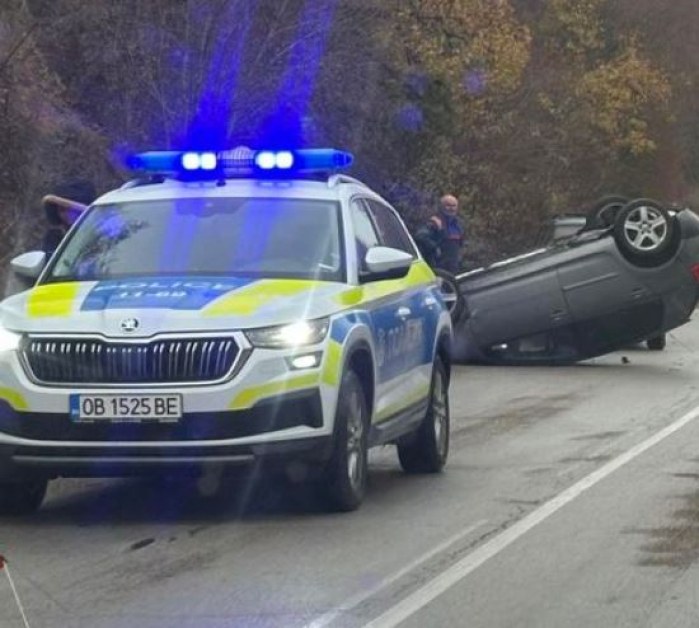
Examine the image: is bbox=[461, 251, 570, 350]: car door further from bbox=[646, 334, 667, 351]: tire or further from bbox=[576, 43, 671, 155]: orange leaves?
bbox=[576, 43, 671, 155]: orange leaves

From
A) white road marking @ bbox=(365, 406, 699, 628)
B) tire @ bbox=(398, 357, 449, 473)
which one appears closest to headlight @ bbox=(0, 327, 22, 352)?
white road marking @ bbox=(365, 406, 699, 628)

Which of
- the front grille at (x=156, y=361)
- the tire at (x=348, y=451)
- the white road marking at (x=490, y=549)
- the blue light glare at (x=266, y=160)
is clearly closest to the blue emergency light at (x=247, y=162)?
the blue light glare at (x=266, y=160)

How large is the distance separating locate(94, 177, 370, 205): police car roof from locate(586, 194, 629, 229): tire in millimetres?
10120

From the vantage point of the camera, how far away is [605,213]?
824 inches

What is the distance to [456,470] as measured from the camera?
1132 centimetres

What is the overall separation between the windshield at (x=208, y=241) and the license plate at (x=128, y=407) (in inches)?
44.8

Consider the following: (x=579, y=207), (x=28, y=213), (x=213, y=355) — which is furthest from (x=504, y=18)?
(x=213, y=355)

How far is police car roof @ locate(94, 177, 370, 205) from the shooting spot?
10.1 m

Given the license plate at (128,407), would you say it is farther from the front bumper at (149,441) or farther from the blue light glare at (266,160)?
the blue light glare at (266,160)

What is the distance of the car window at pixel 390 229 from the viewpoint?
35.2ft

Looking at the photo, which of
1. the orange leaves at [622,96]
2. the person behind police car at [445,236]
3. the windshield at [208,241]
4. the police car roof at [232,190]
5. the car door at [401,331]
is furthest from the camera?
the orange leaves at [622,96]

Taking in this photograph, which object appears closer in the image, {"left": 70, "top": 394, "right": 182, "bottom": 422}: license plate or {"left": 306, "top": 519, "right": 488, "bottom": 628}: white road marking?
{"left": 306, "top": 519, "right": 488, "bottom": 628}: white road marking

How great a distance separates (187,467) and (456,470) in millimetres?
3108

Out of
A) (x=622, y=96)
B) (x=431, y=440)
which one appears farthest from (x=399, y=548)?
(x=622, y=96)
